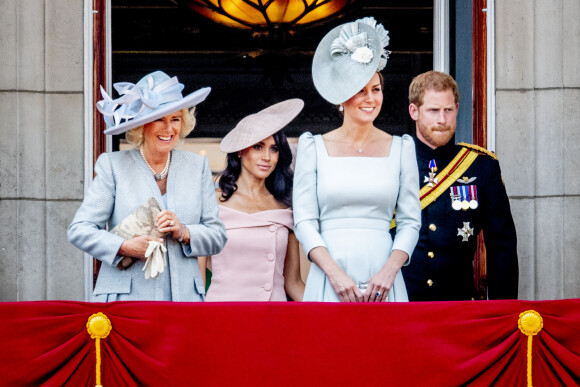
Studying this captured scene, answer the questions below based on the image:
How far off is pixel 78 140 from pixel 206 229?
1612mm

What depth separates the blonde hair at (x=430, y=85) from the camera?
5270 millimetres

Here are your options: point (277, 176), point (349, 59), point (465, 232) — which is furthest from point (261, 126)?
A: point (465, 232)

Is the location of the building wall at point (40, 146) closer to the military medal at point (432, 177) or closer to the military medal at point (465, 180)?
the military medal at point (432, 177)

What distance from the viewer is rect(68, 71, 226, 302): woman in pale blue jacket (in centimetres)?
455

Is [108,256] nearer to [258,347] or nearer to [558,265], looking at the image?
[258,347]

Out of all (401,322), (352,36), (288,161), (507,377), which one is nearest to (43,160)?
(288,161)

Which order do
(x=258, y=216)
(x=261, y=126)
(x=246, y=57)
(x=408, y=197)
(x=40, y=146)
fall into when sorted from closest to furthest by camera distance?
(x=408, y=197), (x=258, y=216), (x=261, y=126), (x=40, y=146), (x=246, y=57)

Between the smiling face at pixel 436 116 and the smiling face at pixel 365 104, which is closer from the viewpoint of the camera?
the smiling face at pixel 365 104

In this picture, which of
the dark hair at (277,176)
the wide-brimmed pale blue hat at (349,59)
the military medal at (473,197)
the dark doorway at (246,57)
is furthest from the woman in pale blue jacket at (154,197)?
the dark doorway at (246,57)

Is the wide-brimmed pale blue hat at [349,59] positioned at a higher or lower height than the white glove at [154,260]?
higher

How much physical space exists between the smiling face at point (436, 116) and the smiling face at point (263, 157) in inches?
27.7

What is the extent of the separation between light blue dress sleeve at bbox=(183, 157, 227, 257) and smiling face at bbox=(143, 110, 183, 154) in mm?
193

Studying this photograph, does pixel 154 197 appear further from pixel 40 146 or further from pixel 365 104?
pixel 40 146

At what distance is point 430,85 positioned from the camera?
527 cm
